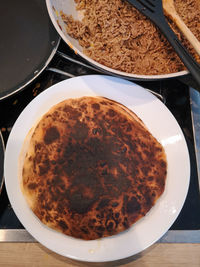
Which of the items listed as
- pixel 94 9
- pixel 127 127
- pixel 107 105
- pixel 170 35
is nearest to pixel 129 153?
pixel 127 127

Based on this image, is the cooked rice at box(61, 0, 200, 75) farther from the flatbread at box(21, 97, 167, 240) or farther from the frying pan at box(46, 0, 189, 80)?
the flatbread at box(21, 97, 167, 240)

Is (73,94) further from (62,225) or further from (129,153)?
(62,225)

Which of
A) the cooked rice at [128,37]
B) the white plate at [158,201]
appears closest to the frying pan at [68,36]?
the cooked rice at [128,37]

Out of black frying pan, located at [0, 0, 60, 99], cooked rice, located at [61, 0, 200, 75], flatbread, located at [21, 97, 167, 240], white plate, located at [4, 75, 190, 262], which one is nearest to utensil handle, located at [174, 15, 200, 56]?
cooked rice, located at [61, 0, 200, 75]

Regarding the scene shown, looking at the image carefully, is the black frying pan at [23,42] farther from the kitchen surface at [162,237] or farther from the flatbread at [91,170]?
the flatbread at [91,170]

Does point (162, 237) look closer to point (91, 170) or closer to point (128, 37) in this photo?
point (91, 170)

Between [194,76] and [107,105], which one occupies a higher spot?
[194,76]
